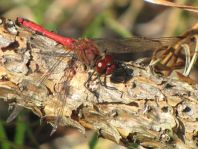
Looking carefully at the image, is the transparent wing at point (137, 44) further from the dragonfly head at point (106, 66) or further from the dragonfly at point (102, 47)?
the dragonfly head at point (106, 66)

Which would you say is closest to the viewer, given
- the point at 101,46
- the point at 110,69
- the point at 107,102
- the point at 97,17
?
the point at 107,102

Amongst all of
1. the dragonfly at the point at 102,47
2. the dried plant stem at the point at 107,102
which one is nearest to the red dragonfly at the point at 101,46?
the dragonfly at the point at 102,47

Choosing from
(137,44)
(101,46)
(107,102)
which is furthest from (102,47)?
(107,102)

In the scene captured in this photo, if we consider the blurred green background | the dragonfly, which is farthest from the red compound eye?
the blurred green background

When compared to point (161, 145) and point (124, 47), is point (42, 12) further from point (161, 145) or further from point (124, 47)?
point (161, 145)

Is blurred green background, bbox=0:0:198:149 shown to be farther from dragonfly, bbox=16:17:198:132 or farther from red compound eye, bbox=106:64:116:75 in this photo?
red compound eye, bbox=106:64:116:75

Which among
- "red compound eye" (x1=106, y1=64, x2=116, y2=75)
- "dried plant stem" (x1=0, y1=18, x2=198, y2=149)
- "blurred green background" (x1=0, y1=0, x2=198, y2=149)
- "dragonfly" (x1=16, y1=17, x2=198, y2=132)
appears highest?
"blurred green background" (x1=0, y1=0, x2=198, y2=149)

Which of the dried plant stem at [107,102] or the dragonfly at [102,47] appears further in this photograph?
the dragonfly at [102,47]

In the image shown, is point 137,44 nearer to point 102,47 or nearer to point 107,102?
point 102,47
